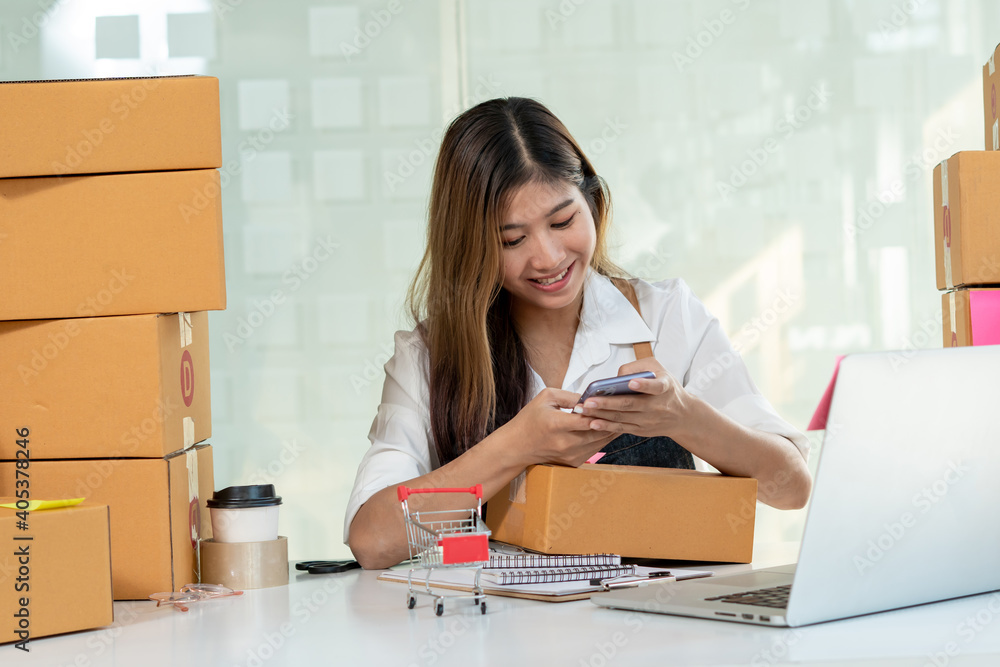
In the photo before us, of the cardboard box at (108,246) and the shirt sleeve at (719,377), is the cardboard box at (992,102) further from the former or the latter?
the cardboard box at (108,246)

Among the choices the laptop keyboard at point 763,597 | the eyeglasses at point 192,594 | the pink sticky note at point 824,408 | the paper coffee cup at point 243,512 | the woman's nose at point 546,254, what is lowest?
the eyeglasses at point 192,594

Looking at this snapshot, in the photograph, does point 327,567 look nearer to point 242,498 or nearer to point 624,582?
point 242,498

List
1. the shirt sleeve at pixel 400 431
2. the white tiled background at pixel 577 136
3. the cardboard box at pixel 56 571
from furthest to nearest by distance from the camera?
the white tiled background at pixel 577 136 < the shirt sleeve at pixel 400 431 < the cardboard box at pixel 56 571

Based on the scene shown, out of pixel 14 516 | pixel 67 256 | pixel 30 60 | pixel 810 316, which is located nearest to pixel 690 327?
pixel 67 256

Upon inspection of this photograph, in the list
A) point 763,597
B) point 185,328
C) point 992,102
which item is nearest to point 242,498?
point 185,328

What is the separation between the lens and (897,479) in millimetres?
750

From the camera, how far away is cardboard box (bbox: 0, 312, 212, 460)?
1.13 m

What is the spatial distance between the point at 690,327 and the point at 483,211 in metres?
0.41

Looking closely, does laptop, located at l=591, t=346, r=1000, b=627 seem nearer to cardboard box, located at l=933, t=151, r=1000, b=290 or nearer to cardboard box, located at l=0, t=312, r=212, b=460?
cardboard box, located at l=933, t=151, r=1000, b=290

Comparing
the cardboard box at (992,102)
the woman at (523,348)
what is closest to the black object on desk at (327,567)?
the woman at (523,348)

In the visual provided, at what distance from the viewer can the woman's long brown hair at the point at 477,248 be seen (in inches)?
58.4

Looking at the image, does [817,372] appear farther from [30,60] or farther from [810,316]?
[30,60]

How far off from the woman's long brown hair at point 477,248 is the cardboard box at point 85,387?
0.51 m

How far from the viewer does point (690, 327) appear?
5.37 feet
